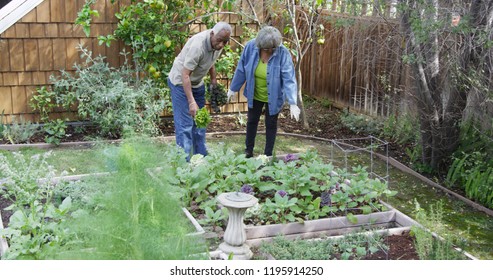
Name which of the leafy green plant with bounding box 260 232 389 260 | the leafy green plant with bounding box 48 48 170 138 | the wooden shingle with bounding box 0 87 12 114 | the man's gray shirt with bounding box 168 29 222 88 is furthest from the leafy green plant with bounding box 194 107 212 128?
the wooden shingle with bounding box 0 87 12 114

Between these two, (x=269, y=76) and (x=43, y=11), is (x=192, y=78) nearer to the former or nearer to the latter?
(x=269, y=76)

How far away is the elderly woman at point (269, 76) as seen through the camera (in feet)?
20.7

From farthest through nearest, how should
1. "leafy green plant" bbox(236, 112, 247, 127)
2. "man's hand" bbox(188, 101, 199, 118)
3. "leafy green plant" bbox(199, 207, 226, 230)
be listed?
1. "leafy green plant" bbox(236, 112, 247, 127)
2. "man's hand" bbox(188, 101, 199, 118)
3. "leafy green plant" bbox(199, 207, 226, 230)

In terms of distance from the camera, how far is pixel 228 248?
4.30 meters

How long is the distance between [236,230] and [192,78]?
2.43 meters

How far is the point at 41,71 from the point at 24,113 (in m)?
0.59

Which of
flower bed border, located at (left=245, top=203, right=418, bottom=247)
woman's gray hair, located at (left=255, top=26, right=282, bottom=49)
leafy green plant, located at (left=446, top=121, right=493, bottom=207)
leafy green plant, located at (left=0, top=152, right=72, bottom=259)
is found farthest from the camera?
woman's gray hair, located at (left=255, top=26, right=282, bottom=49)

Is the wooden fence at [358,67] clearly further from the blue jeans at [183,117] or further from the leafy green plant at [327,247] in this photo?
the leafy green plant at [327,247]

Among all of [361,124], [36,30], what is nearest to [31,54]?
[36,30]

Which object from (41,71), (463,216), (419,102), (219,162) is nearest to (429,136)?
(419,102)

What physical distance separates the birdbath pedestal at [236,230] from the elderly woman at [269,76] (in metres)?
2.40

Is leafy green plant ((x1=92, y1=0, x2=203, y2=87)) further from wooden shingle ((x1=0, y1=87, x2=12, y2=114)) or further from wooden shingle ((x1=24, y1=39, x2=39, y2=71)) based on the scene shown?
wooden shingle ((x1=0, y1=87, x2=12, y2=114))

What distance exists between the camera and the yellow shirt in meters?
6.52

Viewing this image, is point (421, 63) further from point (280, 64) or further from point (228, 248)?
point (228, 248)
